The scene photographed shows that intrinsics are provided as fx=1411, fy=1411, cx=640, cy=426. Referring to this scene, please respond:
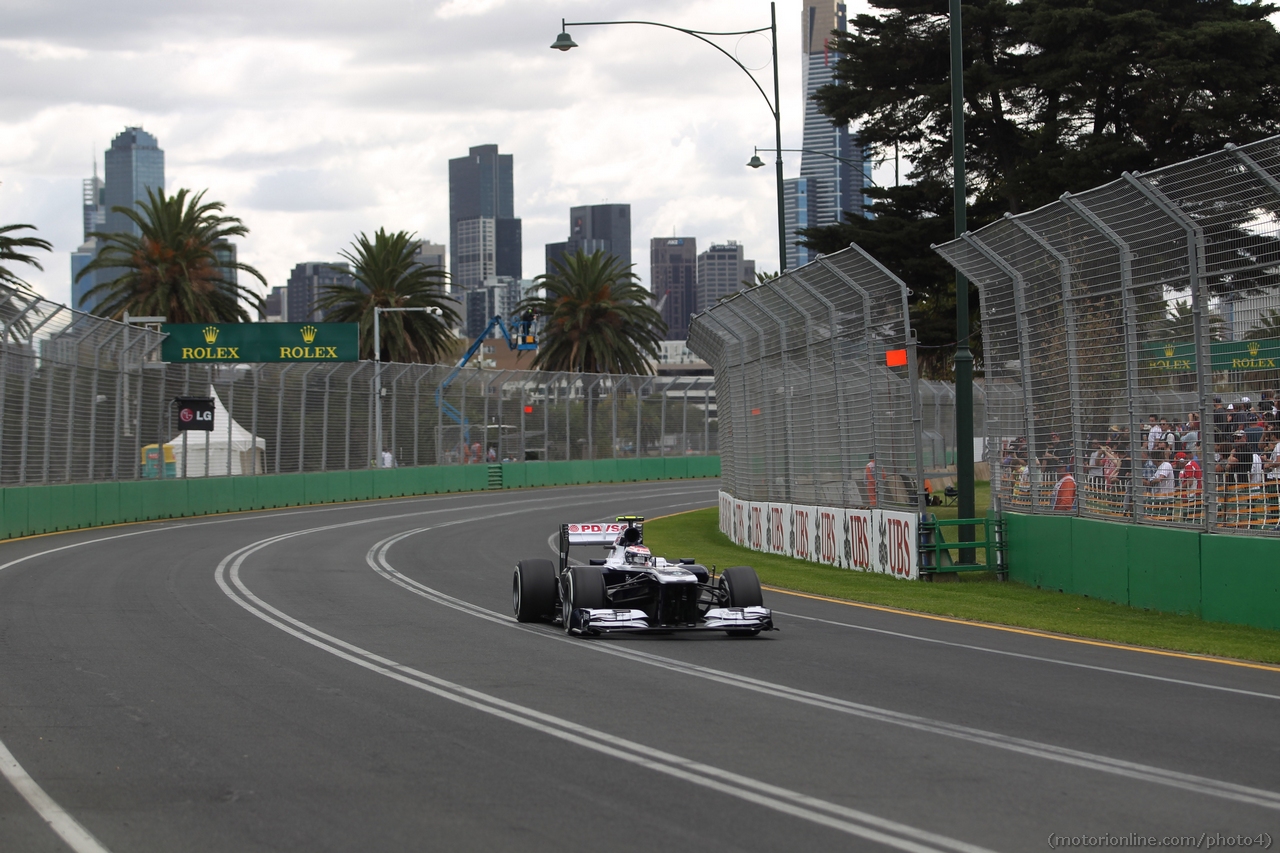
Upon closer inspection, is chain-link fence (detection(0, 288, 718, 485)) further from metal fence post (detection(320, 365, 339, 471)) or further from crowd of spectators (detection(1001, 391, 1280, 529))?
crowd of spectators (detection(1001, 391, 1280, 529))

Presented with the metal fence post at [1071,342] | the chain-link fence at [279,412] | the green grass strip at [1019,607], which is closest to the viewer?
the green grass strip at [1019,607]

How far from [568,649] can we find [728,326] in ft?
49.3

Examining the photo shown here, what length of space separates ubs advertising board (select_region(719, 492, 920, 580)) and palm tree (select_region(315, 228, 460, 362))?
32413 mm

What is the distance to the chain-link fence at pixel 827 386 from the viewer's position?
18.8 metres

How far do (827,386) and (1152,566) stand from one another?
7541mm

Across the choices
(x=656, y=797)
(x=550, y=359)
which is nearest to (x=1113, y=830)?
(x=656, y=797)

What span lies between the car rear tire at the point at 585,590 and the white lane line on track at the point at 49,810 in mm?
5623

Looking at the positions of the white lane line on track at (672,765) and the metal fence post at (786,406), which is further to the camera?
the metal fence post at (786,406)

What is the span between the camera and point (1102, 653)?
Result: 37.5 ft

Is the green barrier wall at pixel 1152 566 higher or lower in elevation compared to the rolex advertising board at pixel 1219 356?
lower

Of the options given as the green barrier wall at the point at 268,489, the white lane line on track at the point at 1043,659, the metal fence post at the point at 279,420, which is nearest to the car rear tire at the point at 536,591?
the white lane line on track at the point at 1043,659

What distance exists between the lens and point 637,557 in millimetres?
12812

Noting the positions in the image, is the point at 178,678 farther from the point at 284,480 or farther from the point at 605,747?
the point at 284,480

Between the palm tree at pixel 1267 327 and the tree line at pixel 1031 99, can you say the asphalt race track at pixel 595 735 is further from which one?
the tree line at pixel 1031 99
